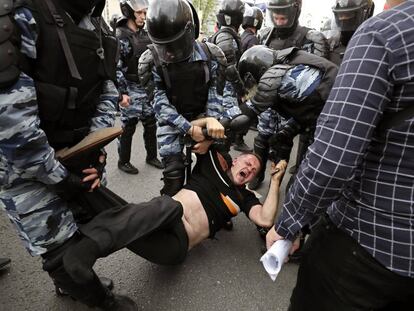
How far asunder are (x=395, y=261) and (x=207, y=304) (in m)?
1.30

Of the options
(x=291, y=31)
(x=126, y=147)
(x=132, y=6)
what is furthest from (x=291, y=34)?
(x=126, y=147)

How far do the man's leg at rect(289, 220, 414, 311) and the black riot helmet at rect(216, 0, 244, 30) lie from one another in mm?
3653

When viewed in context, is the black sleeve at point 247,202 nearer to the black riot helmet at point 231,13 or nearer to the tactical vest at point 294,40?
the tactical vest at point 294,40

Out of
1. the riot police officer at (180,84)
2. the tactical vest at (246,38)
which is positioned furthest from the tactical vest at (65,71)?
the tactical vest at (246,38)

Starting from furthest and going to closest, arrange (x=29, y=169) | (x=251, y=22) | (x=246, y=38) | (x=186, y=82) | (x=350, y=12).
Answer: (x=251, y=22)
(x=246, y=38)
(x=350, y=12)
(x=186, y=82)
(x=29, y=169)

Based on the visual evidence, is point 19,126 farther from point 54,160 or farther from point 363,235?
point 363,235

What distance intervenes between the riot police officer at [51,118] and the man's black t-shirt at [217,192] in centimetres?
74

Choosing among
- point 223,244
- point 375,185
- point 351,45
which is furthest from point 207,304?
point 351,45

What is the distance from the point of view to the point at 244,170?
2201mm

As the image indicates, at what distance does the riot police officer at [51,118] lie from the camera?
1.12 meters

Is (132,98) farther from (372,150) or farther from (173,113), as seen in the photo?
(372,150)

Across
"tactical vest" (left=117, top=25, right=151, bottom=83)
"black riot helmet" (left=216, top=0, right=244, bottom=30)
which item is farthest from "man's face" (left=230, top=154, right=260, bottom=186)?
"black riot helmet" (left=216, top=0, right=244, bottom=30)

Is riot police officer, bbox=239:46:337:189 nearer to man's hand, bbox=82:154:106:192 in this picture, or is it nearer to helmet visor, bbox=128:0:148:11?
man's hand, bbox=82:154:106:192

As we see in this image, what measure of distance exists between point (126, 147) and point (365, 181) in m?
3.05
